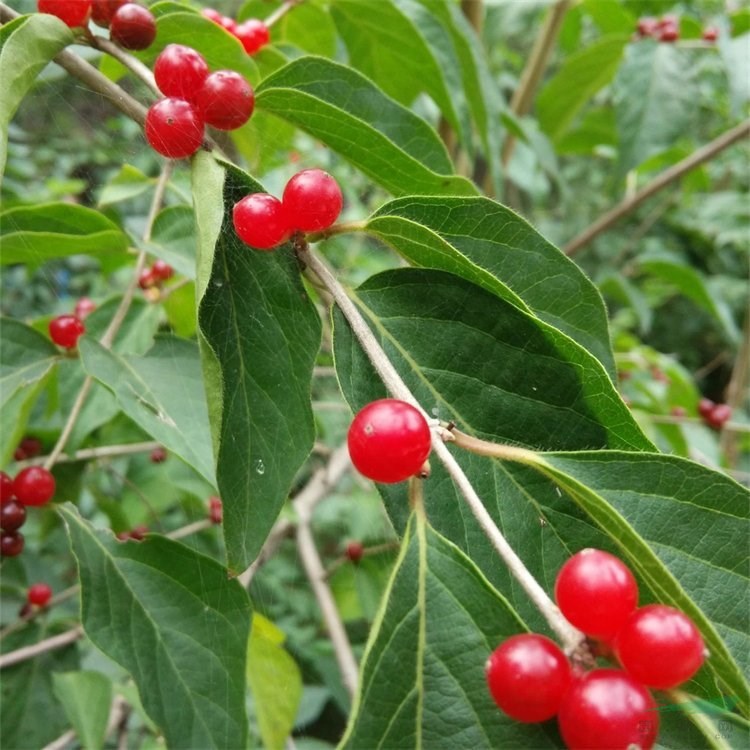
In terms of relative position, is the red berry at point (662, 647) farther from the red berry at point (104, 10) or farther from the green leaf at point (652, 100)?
the green leaf at point (652, 100)

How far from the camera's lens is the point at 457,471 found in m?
0.53

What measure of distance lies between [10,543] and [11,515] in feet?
0.16

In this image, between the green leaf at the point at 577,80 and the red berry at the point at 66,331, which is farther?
the green leaf at the point at 577,80

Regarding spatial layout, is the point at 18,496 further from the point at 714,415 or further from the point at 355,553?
the point at 714,415

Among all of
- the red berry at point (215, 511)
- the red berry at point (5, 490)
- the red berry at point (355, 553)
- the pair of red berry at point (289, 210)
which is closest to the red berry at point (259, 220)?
the pair of red berry at point (289, 210)

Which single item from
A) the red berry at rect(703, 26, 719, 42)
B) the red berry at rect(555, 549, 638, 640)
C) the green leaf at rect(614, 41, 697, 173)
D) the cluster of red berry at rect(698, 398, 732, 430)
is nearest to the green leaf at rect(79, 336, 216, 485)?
the red berry at rect(555, 549, 638, 640)

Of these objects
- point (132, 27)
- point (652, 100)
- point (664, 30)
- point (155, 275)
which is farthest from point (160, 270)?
point (664, 30)

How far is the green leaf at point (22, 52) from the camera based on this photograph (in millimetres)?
603

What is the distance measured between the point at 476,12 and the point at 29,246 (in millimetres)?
1343

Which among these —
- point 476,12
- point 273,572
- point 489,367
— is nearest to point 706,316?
point 273,572

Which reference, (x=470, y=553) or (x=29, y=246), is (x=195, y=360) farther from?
(x=470, y=553)

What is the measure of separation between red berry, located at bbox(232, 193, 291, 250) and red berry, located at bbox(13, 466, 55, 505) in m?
0.58

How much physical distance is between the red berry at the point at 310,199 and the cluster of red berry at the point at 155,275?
0.83 m

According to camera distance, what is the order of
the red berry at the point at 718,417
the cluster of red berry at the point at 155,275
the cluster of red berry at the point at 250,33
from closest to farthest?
the cluster of red berry at the point at 250,33
the cluster of red berry at the point at 155,275
the red berry at the point at 718,417
